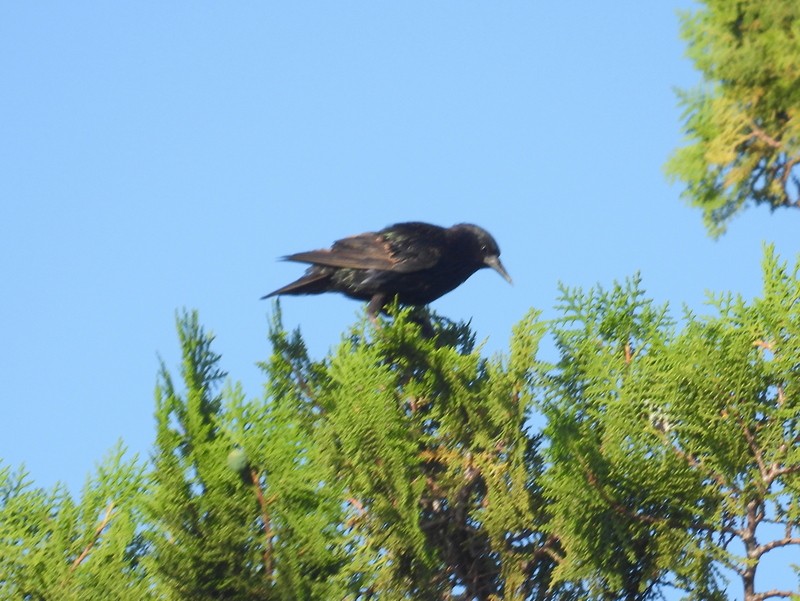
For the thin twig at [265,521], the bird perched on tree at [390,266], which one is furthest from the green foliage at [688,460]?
the bird perched on tree at [390,266]

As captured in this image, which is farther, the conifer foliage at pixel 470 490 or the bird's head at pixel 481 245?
the bird's head at pixel 481 245

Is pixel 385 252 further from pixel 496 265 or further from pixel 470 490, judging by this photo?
pixel 470 490

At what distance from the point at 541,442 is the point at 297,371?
1096 millimetres

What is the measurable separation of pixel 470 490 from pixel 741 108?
3192 millimetres

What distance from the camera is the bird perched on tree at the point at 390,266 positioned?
7996mm

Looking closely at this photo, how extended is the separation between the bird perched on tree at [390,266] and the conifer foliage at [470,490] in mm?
3741

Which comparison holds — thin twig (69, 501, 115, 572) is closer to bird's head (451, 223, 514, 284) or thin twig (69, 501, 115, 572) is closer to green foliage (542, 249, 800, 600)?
green foliage (542, 249, 800, 600)

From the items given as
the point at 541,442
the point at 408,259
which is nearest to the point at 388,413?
the point at 541,442

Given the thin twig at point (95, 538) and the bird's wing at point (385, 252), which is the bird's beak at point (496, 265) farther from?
the thin twig at point (95, 538)

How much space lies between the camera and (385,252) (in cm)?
806

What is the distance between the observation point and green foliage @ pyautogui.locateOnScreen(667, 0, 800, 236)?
6043mm

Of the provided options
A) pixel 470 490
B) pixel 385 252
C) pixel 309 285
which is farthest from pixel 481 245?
pixel 470 490

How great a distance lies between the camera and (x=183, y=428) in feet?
12.5

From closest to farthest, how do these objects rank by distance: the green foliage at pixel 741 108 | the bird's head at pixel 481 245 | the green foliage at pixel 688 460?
the green foliage at pixel 688 460, the green foliage at pixel 741 108, the bird's head at pixel 481 245
